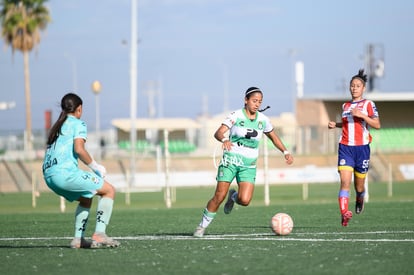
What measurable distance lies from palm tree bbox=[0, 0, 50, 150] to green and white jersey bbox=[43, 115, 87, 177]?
53225mm

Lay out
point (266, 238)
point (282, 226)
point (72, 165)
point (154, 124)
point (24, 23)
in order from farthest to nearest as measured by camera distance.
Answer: point (154, 124) → point (24, 23) → point (282, 226) → point (266, 238) → point (72, 165)

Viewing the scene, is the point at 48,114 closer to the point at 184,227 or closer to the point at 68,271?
the point at 184,227

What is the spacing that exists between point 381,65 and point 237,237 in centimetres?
6157

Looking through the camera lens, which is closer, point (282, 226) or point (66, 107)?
point (66, 107)

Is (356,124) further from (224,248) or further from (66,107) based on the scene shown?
(66,107)

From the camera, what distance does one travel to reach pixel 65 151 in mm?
12453

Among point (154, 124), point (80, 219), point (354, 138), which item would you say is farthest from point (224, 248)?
point (154, 124)

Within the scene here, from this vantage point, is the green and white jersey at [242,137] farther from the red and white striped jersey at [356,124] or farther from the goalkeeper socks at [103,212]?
the goalkeeper socks at [103,212]

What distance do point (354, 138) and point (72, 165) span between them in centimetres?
519

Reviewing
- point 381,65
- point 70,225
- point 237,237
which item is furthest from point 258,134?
point 381,65

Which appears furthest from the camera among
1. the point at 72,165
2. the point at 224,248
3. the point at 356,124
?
the point at 356,124

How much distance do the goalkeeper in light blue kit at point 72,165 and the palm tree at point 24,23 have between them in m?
53.0

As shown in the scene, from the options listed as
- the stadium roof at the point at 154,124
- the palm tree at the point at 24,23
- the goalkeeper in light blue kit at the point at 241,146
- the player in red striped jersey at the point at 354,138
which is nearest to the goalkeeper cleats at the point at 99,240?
the goalkeeper in light blue kit at the point at 241,146

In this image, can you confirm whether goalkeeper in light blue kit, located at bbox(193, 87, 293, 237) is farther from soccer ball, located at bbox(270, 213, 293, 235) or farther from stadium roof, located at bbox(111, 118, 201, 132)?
stadium roof, located at bbox(111, 118, 201, 132)
